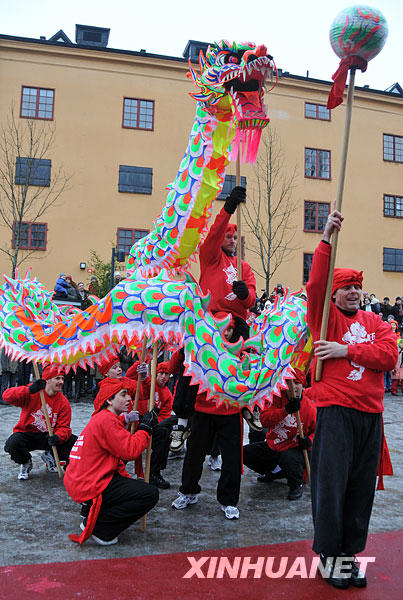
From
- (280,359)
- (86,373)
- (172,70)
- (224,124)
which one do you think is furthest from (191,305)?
(172,70)

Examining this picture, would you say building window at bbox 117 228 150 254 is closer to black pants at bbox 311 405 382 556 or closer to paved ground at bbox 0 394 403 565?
paved ground at bbox 0 394 403 565

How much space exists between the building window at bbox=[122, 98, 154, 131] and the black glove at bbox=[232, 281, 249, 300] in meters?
14.6

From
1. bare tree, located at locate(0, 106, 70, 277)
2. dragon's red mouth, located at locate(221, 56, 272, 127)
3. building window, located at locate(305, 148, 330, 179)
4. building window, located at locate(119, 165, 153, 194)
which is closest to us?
dragon's red mouth, located at locate(221, 56, 272, 127)

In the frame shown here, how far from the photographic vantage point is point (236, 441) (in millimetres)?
4297

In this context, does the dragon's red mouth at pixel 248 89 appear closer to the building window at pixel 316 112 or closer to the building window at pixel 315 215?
the building window at pixel 315 215

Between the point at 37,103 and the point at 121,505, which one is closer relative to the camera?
the point at 121,505

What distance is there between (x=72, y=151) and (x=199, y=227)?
14.0 metres

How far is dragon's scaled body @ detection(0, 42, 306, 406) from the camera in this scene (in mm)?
3887

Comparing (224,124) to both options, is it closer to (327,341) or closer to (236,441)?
(327,341)

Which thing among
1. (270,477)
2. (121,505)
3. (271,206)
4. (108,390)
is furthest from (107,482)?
(271,206)

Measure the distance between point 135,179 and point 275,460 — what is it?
551 inches

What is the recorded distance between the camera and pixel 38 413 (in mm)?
A: 5180

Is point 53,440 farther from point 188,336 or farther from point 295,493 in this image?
point 295,493

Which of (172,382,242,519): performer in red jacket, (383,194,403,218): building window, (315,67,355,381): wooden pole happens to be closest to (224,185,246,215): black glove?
(315,67,355,381): wooden pole
